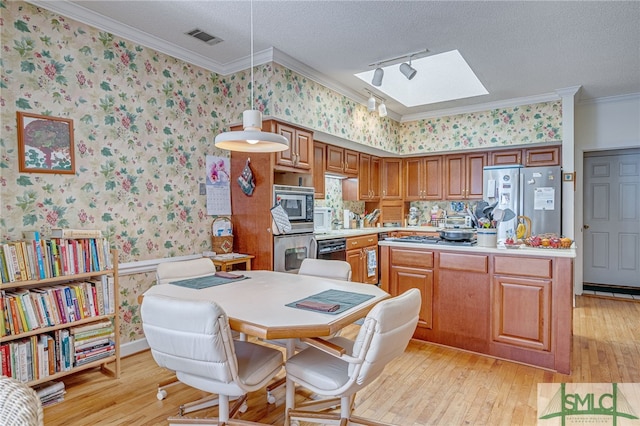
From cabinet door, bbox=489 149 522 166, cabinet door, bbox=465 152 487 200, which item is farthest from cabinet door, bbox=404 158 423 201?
cabinet door, bbox=489 149 522 166

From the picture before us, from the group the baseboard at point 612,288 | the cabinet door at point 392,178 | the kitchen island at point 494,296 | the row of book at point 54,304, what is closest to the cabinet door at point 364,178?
the cabinet door at point 392,178

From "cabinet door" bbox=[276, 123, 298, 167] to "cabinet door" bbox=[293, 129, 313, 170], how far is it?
0.14ft

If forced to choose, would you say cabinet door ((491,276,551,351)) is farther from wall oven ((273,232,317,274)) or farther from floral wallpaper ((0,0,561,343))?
floral wallpaper ((0,0,561,343))

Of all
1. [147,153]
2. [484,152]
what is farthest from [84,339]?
[484,152]

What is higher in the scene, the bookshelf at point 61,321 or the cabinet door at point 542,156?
the cabinet door at point 542,156

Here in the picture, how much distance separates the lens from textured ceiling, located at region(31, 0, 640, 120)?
2.61 m

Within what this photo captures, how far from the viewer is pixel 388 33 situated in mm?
3000

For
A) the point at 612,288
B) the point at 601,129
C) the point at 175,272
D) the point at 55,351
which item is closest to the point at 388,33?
the point at 175,272

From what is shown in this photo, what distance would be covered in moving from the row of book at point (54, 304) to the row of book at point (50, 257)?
0.37 ft

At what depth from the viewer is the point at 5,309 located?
82.3 inches

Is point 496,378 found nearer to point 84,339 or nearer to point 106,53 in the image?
point 84,339

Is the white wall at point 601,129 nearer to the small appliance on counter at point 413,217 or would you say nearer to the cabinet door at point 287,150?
the small appliance on counter at point 413,217

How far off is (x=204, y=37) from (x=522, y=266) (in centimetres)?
323

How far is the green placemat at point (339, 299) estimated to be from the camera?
175 cm
